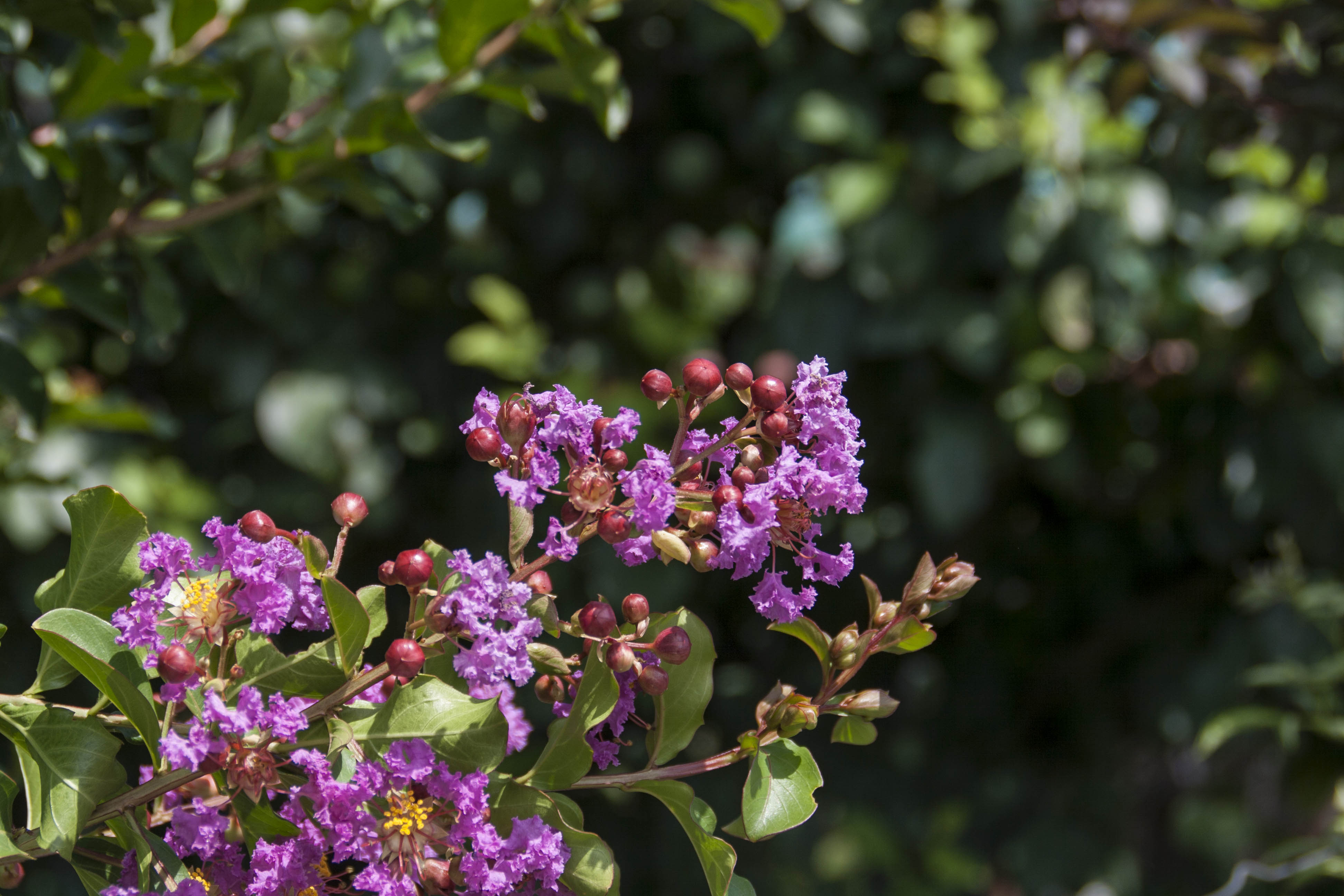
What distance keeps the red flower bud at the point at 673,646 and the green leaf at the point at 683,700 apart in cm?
4

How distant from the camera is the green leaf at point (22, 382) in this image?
771 mm

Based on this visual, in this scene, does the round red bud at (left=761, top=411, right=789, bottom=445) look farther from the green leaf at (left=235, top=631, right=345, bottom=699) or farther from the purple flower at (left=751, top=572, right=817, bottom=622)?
the green leaf at (left=235, top=631, right=345, bottom=699)

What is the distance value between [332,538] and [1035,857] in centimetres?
111

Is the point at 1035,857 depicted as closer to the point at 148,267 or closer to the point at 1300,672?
the point at 1300,672

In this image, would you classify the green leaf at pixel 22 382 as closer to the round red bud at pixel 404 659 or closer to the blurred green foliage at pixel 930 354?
the blurred green foliage at pixel 930 354

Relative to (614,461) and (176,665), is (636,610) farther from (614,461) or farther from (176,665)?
(176,665)

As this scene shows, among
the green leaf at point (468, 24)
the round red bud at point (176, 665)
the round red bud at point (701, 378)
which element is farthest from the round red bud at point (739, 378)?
the green leaf at point (468, 24)

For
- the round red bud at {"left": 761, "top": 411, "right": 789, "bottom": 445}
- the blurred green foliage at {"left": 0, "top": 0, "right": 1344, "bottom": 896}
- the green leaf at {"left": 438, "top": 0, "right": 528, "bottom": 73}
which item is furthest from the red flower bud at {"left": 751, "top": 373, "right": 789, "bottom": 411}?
the blurred green foliage at {"left": 0, "top": 0, "right": 1344, "bottom": 896}

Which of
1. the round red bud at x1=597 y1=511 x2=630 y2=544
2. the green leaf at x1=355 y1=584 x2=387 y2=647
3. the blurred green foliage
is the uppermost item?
the round red bud at x1=597 y1=511 x2=630 y2=544

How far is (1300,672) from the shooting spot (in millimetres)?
1075

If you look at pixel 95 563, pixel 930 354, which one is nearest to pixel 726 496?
pixel 95 563

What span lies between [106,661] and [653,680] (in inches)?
8.3

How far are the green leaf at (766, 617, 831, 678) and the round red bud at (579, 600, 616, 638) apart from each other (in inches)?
3.2

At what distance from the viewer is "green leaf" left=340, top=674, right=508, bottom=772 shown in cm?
42
